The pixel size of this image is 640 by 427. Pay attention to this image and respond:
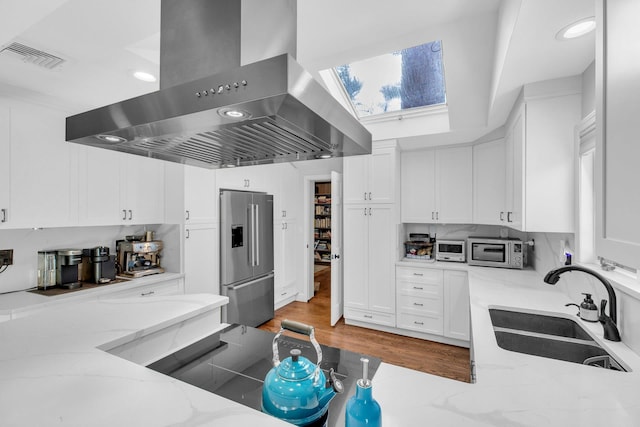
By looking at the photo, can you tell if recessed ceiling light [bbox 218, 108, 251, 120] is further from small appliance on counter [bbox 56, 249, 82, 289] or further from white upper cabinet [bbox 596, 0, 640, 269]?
small appliance on counter [bbox 56, 249, 82, 289]

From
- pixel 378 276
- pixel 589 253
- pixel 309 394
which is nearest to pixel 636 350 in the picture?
pixel 589 253

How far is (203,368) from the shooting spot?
3.99 feet

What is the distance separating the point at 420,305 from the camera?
3.41 m

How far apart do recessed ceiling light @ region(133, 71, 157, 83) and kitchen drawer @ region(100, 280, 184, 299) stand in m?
1.80

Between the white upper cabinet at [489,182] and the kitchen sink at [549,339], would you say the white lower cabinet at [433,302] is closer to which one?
the white upper cabinet at [489,182]

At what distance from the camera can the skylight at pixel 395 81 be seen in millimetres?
2625

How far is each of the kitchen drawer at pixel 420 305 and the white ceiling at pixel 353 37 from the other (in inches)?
84.7

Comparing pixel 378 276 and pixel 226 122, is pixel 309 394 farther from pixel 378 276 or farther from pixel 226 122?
pixel 378 276

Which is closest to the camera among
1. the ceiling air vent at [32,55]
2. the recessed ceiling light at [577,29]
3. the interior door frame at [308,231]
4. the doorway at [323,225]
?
the recessed ceiling light at [577,29]

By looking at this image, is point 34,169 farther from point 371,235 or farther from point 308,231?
point 308,231

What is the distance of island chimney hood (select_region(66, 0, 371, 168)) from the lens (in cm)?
70

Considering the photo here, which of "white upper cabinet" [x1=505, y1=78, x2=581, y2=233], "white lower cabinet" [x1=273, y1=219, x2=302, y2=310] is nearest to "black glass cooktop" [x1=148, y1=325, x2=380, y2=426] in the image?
"white upper cabinet" [x1=505, y1=78, x2=581, y2=233]

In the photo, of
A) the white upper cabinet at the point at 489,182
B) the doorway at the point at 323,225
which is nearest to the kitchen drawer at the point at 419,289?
the white upper cabinet at the point at 489,182

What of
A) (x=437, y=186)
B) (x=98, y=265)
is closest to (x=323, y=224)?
(x=437, y=186)
